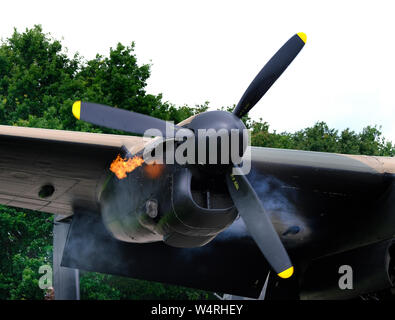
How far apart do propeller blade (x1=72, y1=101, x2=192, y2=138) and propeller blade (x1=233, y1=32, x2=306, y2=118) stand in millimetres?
1090

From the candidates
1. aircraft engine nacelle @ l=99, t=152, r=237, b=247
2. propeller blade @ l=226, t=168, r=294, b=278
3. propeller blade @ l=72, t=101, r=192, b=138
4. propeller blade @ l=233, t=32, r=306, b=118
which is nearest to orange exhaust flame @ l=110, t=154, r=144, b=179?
aircraft engine nacelle @ l=99, t=152, r=237, b=247

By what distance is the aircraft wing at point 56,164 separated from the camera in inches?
350

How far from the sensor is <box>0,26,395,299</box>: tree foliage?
82.4ft

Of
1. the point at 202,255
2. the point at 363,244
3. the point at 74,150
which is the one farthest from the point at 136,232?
the point at 363,244

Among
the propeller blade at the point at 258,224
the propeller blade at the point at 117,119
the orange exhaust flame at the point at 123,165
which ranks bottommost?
the propeller blade at the point at 258,224

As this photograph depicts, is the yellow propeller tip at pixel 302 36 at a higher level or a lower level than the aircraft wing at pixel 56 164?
higher

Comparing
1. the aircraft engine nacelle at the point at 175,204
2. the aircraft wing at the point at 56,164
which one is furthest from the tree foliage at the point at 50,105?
the aircraft engine nacelle at the point at 175,204

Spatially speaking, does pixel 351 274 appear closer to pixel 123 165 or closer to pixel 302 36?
pixel 302 36

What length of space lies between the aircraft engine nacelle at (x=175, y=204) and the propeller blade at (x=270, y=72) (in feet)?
3.94

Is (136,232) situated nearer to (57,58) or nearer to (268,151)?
(268,151)

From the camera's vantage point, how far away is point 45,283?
24.0 m

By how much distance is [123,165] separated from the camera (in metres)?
8.66

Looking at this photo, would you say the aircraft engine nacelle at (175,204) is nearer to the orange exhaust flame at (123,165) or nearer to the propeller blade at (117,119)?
the orange exhaust flame at (123,165)

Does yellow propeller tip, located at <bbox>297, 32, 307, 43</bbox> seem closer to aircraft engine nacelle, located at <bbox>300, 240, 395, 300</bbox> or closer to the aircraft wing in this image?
the aircraft wing
